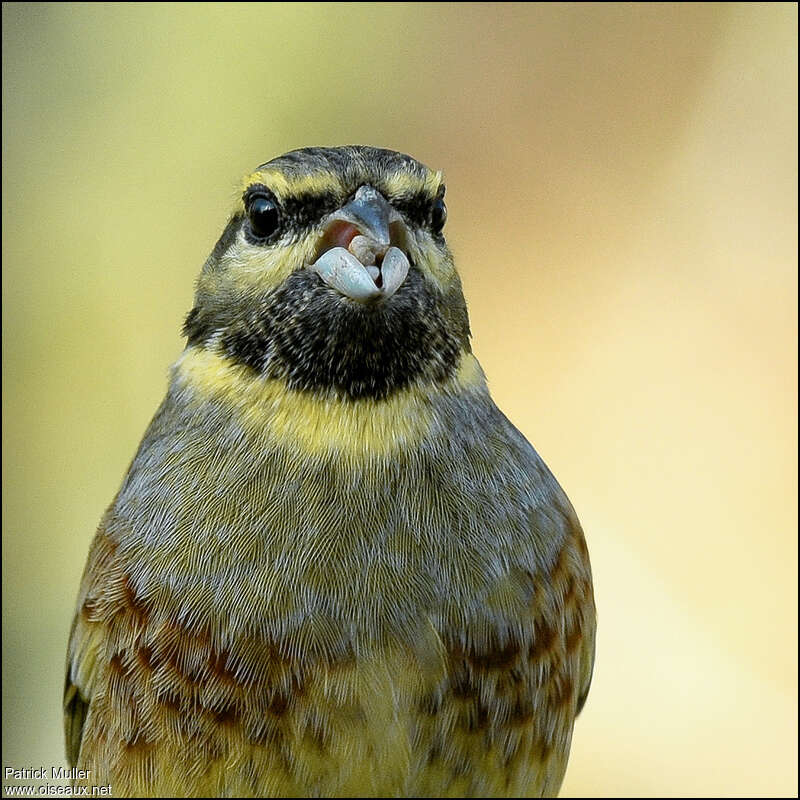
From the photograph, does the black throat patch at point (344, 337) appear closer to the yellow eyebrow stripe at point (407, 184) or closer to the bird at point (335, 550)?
the bird at point (335, 550)

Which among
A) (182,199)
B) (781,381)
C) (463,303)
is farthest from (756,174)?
(463,303)

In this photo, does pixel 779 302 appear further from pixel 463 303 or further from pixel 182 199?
pixel 463 303

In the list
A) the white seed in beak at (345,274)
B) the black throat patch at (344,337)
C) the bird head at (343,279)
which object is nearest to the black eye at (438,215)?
the bird head at (343,279)

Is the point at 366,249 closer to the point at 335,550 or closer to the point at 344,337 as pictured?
the point at 344,337

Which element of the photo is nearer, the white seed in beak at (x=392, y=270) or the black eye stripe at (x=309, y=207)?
the white seed in beak at (x=392, y=270)

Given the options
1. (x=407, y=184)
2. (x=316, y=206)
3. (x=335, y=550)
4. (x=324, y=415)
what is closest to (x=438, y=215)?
(x=407, y=184)

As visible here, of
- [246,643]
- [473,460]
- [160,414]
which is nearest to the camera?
[246,643]
